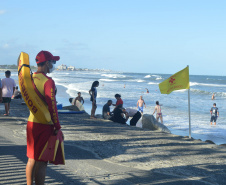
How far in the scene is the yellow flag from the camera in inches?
398

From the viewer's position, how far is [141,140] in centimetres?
876

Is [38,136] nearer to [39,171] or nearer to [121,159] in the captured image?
[39,171]

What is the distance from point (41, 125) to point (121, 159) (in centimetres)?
335

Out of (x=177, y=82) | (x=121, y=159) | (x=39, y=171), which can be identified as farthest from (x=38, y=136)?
(x=177, y=82)

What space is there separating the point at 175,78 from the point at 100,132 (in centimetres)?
299

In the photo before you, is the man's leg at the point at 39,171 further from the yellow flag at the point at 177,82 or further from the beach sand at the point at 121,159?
the yellow flag at the point at 177,82

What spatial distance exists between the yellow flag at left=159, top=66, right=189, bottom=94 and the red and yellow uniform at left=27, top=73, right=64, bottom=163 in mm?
6991

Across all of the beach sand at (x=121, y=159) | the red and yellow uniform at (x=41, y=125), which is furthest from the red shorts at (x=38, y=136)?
the beach sand at (x=121, y=159)

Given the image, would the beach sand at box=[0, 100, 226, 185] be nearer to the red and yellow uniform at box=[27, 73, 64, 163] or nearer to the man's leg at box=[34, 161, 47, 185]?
the man's leg at box=[34, 161, 47, 185]

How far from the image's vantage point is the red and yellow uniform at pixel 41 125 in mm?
3539

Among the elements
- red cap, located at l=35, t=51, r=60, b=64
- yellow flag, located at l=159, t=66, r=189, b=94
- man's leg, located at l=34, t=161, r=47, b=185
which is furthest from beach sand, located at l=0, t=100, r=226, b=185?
red cap, located at l=35, t=51, r=60, b=64

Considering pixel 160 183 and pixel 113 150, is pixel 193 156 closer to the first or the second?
pixel 113 150

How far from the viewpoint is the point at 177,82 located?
10250 mm

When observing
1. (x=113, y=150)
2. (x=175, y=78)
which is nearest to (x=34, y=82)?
(x=113, y=150)
